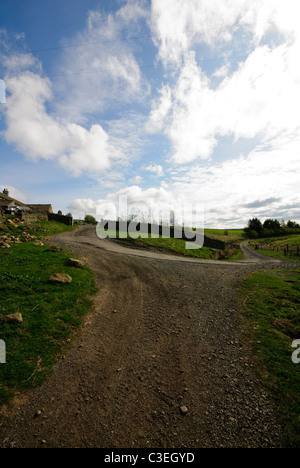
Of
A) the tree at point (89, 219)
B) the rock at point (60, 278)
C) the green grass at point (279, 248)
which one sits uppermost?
the tree at point (89, 219)

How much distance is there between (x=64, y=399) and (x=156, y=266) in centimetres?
1245

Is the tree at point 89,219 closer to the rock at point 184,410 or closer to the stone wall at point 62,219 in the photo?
the stone wall at point 62,219

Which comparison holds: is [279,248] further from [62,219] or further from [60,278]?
[60,278]

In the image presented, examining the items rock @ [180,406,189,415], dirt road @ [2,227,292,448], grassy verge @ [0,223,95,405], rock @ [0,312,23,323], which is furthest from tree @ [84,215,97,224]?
rock @ [180,406,189,415]

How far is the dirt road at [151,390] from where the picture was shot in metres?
4.04

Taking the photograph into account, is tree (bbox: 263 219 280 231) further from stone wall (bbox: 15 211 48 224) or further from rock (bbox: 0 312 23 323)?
rock (bbox: 0 312 23 323)

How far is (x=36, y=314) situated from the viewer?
300 inches

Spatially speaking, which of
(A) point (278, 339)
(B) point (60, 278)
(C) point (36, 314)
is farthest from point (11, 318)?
(A) point (278, 339)

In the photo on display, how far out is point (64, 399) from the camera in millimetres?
4844

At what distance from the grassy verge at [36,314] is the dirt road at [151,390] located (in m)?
0.50

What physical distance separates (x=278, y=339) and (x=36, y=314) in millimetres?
9476

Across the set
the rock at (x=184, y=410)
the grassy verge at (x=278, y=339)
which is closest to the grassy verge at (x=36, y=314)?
the rock at (x=184, y=410)
